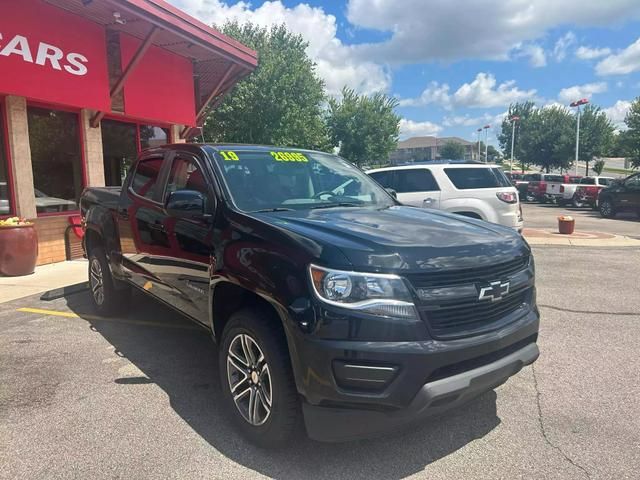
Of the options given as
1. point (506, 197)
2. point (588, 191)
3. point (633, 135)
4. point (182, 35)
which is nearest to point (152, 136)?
point (182, 35)

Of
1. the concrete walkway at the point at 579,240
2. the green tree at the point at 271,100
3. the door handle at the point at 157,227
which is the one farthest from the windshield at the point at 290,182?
the green tree at the point at 271,100

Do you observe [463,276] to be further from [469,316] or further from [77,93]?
[77,93]

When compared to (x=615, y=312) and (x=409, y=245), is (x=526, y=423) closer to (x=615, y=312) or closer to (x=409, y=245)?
(x=409, y=245)

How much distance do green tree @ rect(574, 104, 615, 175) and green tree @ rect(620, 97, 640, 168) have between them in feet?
47.7

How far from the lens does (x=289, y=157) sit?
13.7ft

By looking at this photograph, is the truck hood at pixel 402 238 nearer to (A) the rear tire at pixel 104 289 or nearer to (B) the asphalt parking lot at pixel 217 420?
(B) the asphalt parking lot at pixel 217 420

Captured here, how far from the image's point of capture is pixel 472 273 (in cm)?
268

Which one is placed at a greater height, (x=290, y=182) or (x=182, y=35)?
(x=182, y=35)

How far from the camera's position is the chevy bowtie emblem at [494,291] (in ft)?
8.86

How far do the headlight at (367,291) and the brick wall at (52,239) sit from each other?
8393 mm

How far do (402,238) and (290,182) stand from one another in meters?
1.41

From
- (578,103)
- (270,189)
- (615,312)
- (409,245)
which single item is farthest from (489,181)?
(578,103)

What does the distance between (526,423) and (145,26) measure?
1034cm

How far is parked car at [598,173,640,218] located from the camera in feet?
61.8
